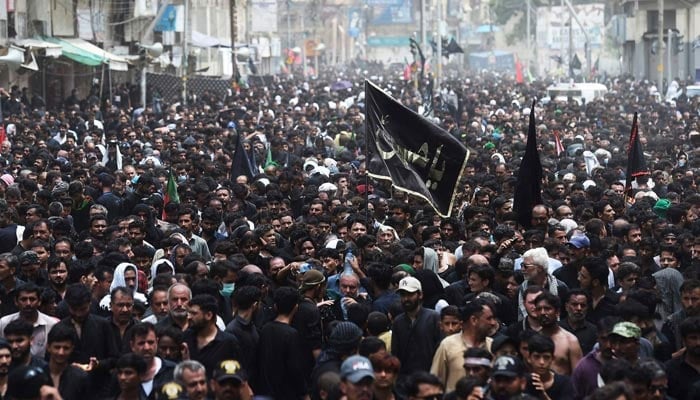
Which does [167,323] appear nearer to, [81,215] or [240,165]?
[81,215]

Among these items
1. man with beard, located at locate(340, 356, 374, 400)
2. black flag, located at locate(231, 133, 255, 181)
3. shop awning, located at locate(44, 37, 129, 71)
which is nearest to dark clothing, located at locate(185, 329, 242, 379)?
man with beard, located at locate(340, 356, 374, 400)

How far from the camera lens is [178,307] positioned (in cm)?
892

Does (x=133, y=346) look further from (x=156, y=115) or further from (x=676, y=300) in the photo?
(x=156, y=115)

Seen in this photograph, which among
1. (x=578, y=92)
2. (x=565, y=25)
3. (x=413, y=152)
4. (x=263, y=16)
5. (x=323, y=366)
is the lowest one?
(x=578, y=92)

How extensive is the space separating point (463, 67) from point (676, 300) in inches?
3953

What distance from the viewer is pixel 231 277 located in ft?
33.8

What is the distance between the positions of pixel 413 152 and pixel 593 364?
4226 mm

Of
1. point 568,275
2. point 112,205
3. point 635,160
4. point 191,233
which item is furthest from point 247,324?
point 635,160

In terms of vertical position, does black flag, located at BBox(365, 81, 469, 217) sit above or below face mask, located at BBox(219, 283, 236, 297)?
above

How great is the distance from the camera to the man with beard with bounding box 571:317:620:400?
797 centimetres

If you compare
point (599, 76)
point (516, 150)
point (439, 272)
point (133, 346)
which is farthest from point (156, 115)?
point (599, 76)

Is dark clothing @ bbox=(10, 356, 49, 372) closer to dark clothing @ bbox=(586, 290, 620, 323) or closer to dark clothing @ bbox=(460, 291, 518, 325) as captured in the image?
dark clothing @ bbox=(460, 291, 518, 325)

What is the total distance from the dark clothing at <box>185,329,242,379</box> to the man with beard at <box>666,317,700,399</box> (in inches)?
85.8

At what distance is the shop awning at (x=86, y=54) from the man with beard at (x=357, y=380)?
2847 centimetres
